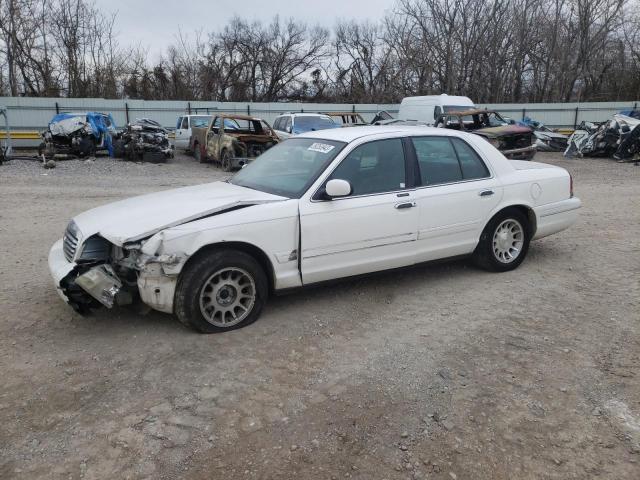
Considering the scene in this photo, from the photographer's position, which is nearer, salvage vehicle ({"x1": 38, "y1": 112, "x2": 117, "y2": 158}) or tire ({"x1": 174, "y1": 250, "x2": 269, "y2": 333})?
tire ({"x1": 174, "y1": 250, "x2": 269, "y2": 333})

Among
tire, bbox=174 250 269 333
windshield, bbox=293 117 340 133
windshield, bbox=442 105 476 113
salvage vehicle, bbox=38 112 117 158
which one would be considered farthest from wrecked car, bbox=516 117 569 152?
tire, bbox=174 250 269 333

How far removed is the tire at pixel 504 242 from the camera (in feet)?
17.6

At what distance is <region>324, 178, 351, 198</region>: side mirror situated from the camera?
4.18m

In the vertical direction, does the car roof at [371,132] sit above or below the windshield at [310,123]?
below

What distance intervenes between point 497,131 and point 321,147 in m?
11.9

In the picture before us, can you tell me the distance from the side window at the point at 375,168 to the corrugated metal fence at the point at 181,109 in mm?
22125

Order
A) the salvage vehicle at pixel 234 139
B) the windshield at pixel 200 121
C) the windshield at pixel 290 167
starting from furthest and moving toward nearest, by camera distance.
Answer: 1. the windshield at pixel 200 121
2. the salvage vehicle at pixel 234 139
3. the windshield at pixel 290 167

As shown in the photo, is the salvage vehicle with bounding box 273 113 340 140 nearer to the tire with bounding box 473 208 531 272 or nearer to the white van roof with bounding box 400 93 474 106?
the white van roof with bounding box 400 93 474 106

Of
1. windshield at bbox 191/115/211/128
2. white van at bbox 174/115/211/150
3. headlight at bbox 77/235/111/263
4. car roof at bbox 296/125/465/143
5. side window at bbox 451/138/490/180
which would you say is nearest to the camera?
headlight at bbox 77/235/111/263

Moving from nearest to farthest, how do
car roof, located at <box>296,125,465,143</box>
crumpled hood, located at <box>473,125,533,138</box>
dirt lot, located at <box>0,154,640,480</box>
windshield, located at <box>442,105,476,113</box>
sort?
dirt lot, located at <box>0,154,640,480</box> < car roof, located at <box>296,125,465,143</box> < crumpled hood, located at <box>473,125,533,138</box> < windshield, located at <box>442,105,476,113</box>

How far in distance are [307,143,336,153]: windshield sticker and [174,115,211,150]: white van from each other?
57.0 feet

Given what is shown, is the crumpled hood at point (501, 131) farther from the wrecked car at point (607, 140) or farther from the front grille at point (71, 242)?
the front grille at point (71, 242)

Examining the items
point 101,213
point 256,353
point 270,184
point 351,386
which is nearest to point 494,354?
point 351,386

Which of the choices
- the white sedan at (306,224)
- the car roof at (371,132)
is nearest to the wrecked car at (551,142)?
the white sedan at (306,224)
